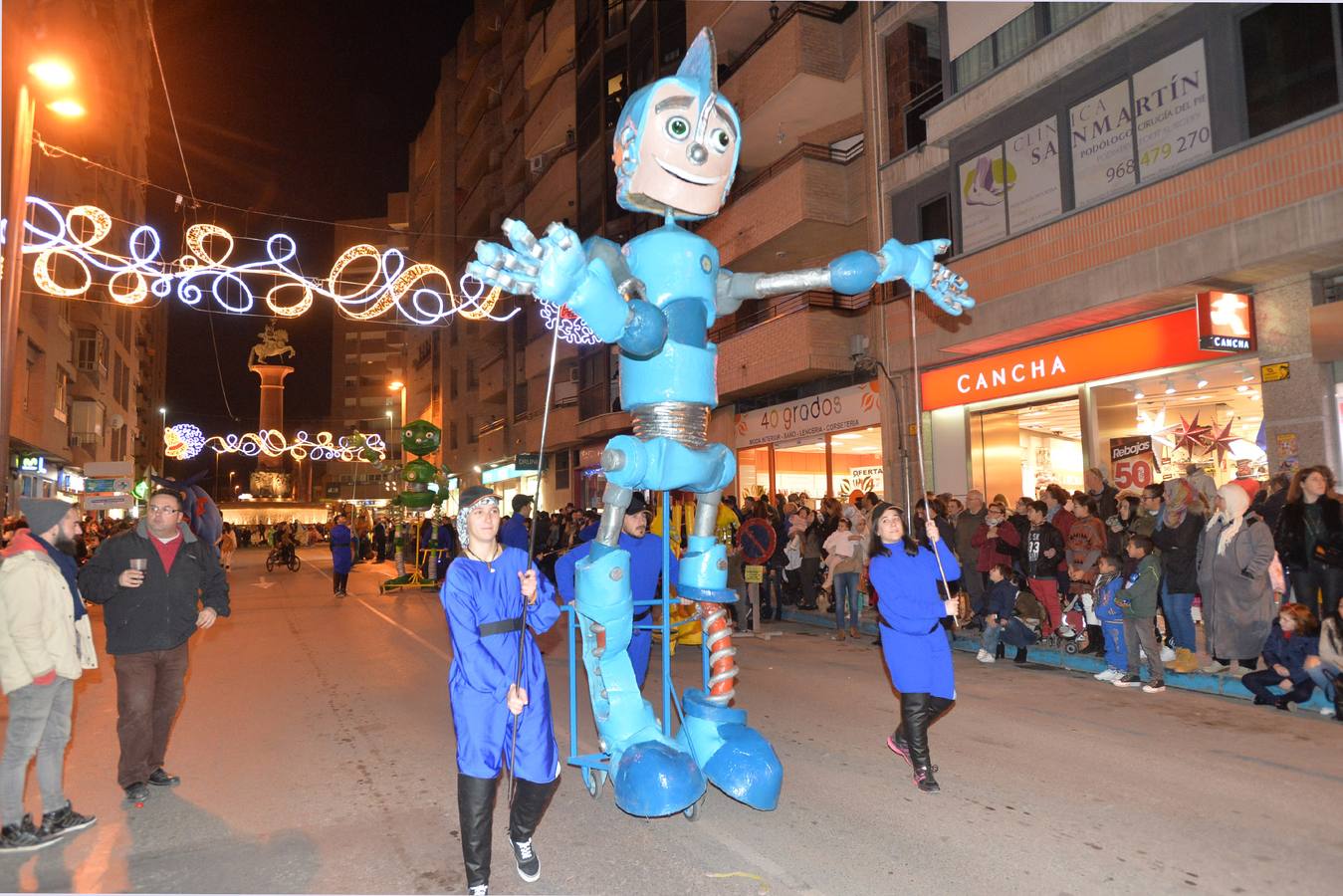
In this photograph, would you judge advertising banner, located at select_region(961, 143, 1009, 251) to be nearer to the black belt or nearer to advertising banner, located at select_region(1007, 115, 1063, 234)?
advertising banner, located at select_region(1007, 115, 1063, 234)

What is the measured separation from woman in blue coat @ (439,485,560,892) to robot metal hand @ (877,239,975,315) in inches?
119

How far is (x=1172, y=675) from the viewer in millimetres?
8336

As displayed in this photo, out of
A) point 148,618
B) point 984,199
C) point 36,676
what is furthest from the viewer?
point 984,199

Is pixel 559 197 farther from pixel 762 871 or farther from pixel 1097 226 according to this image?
pixel 762 871

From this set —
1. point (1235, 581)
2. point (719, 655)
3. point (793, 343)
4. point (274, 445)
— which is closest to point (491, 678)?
point (719, 655)

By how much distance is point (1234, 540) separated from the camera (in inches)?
308

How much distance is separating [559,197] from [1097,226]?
23376mm

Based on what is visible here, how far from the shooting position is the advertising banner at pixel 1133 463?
1255 centimetres

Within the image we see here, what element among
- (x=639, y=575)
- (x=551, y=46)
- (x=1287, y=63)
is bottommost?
(x=639, y=575)

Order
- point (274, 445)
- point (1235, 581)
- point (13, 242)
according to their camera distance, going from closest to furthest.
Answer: point (1235, 581) < point (13, 242) < point (274, 445)

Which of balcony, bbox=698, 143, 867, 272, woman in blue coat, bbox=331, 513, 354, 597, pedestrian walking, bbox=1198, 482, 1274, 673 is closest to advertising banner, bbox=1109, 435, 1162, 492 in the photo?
pedestrian walking, bbox=1198, 482, 1274, 673

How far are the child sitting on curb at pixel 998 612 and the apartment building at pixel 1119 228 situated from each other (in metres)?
2.64

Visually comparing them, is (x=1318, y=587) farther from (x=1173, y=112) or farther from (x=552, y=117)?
(x=552, y=117)

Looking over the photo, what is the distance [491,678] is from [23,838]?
2.90 meters
